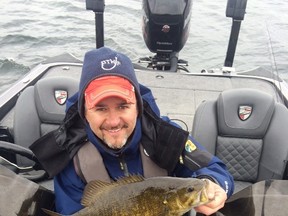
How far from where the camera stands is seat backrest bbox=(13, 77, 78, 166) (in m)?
3.60

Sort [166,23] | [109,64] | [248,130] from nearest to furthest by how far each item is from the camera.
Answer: [109,64] < [248,130] < [166,23]

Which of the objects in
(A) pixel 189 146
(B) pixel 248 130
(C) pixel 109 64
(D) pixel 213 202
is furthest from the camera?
(B) pixel 248 130

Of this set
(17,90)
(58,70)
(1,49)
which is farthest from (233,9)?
(1,49)

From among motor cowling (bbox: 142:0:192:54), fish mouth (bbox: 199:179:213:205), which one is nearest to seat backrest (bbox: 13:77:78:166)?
fish mouth (bbox: 199:179:213:205)

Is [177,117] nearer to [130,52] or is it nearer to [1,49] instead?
[130,52]

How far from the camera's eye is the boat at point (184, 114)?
8.04 feet

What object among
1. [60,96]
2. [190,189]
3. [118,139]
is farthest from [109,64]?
[60,96]

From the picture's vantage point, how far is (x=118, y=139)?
2.29m

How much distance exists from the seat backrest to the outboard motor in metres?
2.29

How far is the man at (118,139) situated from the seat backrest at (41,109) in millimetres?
1054

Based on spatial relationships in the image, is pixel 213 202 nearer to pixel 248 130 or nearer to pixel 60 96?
pixel 248 130

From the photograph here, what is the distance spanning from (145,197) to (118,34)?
30.1 feet

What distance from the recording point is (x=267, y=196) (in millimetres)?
2350

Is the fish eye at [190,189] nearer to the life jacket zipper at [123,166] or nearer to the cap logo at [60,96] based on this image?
the life jacket zipper at [123,166]
